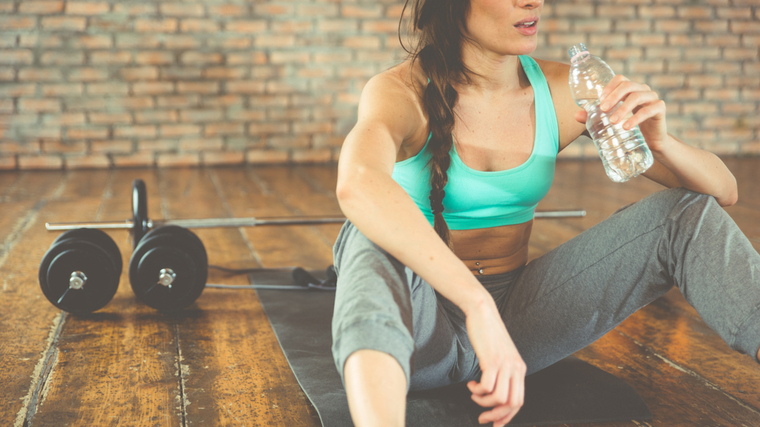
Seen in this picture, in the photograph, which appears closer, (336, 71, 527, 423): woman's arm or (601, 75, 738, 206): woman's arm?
(336, 71, 527, 423): woman's arm

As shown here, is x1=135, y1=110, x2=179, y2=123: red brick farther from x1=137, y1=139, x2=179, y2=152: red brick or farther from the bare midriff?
→ the bare midriff

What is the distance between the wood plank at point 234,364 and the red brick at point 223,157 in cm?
236

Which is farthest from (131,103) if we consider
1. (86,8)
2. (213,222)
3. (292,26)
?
(213,222)

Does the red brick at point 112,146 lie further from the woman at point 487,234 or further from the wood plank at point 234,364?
the woman at point 487,234

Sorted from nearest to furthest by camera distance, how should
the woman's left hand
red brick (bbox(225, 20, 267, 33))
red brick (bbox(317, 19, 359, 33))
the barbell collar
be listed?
the woman's left hand < the barbell collar < red brick (bbox(225, 20, 267, 33)) < red brick (bbox(317, 19, 359, 33))

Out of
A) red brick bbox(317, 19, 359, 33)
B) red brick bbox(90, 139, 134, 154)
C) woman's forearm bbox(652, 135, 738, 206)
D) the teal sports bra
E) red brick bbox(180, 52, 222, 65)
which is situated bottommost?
red brick bbox(90, 139, 134, 154)

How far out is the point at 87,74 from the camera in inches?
167

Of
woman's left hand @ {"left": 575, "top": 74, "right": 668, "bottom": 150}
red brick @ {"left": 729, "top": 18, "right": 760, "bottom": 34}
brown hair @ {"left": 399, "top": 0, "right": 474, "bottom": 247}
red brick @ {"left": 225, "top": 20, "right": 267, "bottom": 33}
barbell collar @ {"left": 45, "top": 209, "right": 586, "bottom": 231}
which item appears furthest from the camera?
red brick @ {"left": 729, "top": 18, "right": 760, "bottom": 34}

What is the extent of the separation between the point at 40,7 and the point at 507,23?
12.9ft

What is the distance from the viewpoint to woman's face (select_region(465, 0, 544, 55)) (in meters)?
1.07

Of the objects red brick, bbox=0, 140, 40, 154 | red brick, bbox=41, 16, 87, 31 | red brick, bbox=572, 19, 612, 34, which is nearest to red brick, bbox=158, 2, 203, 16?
red brick, bbox=41, 16, 87, 31

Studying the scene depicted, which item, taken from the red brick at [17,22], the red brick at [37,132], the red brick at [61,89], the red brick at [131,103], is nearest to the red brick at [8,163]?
the red brick at [37,132]

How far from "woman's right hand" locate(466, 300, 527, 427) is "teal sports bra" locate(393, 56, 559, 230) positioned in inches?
12.7

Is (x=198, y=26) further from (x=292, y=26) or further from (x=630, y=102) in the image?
(x=630, y=102)
